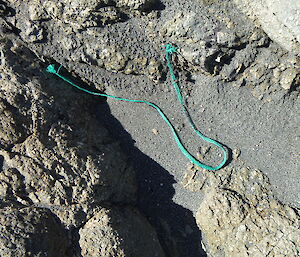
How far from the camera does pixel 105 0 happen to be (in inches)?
96.0

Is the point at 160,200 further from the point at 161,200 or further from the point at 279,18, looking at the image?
the point at 279,18

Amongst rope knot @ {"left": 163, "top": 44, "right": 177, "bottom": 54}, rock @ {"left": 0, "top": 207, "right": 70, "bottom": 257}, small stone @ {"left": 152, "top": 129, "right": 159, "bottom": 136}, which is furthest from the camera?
small stone @ {"left": 152, "top": 129, "right": 159, "bottom": 136}

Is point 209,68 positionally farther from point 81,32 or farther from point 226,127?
point 81,32

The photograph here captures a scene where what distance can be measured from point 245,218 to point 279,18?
151 cm

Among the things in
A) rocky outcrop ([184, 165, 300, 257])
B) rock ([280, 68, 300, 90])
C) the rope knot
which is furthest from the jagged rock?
rock ([280, 68, 300, 90])

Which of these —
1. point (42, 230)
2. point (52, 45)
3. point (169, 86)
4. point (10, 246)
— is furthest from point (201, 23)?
point (10, 246)

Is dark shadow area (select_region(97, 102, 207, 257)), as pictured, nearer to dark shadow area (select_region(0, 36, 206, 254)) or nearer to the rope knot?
A: dark shadow area (select_region(0, 36, 206, 254))

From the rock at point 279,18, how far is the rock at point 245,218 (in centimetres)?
106

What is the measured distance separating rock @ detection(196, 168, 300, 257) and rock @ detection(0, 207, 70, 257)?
1149 mm

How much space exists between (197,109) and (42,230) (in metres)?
1.54

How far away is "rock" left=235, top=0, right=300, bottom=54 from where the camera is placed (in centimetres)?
215

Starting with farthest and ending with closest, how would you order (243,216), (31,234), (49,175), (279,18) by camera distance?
(243,216)
(49,175)
(31,234)
(279,18)

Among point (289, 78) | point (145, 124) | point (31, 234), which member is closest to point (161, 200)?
point (145, 124)

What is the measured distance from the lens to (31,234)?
2.36 meters
